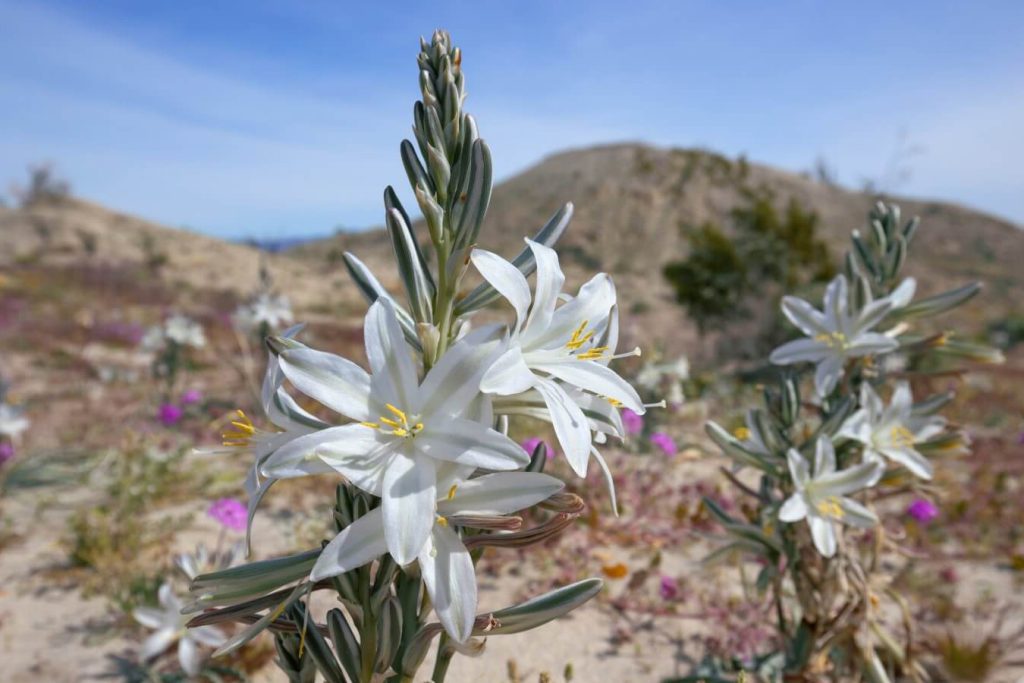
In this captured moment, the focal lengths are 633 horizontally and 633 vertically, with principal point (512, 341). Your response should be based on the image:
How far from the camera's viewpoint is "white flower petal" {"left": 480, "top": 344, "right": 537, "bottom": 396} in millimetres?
1008

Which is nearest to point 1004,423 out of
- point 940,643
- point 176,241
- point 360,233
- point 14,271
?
point 940,643

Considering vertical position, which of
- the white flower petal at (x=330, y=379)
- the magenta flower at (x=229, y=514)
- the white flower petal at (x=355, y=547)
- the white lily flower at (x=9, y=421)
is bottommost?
the magenta flower at (x=229, y=514)

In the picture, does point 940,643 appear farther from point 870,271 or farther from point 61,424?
point 61,424

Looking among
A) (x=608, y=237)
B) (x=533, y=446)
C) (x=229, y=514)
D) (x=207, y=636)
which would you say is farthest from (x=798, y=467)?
(x=608, y=237)

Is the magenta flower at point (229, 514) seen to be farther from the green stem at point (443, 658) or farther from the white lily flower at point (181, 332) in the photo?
the white lily flower at point (181, 332)

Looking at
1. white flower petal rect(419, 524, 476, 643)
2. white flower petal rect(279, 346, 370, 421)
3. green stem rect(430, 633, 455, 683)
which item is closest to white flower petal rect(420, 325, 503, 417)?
white flower petal rect(279, 346, 370, 421)

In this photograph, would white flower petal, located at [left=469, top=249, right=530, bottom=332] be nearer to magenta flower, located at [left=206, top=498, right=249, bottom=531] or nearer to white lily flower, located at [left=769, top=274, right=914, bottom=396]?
white lily flower, located at [left=769, top=274, right=914, bottom=396]

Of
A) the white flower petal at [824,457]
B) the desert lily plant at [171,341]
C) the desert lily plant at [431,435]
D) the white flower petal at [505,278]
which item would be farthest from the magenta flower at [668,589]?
the desert lily plant at [171,341]

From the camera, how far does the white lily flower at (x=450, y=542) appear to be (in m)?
1.00

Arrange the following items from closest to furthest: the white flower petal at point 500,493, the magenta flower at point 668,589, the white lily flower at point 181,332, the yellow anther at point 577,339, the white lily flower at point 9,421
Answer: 1. the white flower petal at point 500,493
2. the yellow anther at point 577,339
3. the magenta flower at point 668,589
4. the white lily flower at point 9,421
5. the white lily flower at point 181,332

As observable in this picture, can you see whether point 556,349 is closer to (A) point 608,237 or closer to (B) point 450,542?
(B) point 450,542

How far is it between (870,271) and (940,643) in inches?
64.0

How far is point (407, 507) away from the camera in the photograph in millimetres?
980

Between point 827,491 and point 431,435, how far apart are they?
4.95ft
